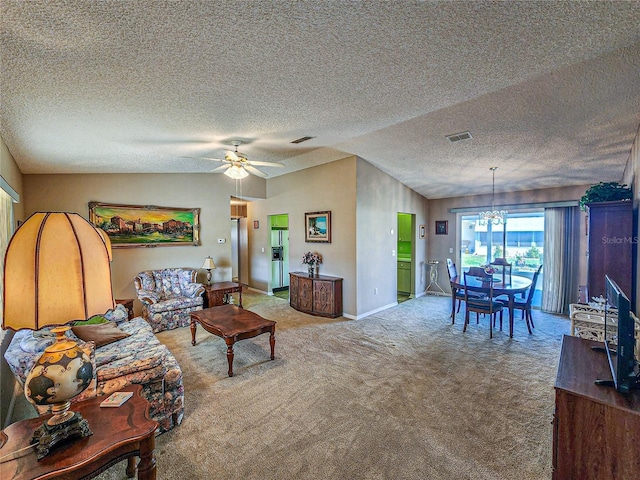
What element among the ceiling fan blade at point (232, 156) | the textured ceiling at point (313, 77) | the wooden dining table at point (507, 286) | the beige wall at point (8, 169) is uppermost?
the textured ceiling at point (313, 77)

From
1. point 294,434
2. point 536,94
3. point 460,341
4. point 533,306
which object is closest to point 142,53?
point 294,434

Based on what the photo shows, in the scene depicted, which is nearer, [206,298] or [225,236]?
[206,298]

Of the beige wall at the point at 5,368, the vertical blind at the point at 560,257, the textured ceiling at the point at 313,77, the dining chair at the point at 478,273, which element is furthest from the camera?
the vertical blind at the point at 560,257

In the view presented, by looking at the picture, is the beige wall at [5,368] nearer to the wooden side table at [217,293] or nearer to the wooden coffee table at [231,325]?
the wooden coffee table at [231,325]

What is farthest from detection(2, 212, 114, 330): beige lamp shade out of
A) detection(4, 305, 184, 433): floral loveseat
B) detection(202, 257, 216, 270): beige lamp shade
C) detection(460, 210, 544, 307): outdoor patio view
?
detection(460, 210, 544, 307): outdoor patio view

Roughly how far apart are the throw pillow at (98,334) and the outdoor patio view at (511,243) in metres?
6.96

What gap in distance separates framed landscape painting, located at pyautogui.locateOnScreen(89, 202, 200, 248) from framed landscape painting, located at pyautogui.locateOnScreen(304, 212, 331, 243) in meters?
2.39

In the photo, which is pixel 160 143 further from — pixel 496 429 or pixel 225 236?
pixel 496 429

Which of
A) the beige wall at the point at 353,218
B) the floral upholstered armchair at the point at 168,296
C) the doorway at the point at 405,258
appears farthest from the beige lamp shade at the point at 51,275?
the doorway at the point at 405,258

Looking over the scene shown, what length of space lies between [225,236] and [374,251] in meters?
3.38

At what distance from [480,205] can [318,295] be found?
4342 millimetres

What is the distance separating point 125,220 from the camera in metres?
5.17

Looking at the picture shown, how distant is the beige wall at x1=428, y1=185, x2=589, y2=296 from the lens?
5.23 m

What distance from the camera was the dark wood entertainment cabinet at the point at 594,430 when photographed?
1.37 meters
